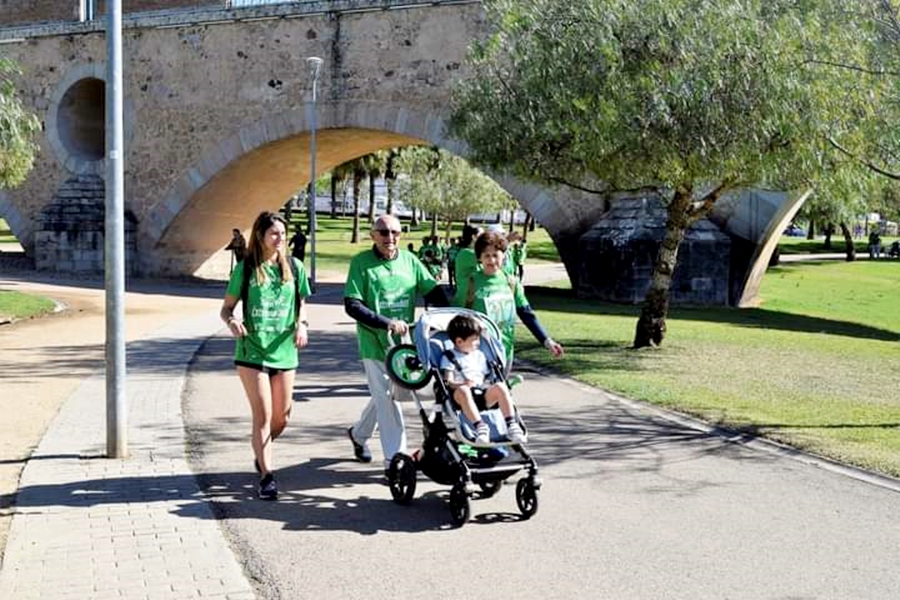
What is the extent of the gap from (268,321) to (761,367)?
8346mm

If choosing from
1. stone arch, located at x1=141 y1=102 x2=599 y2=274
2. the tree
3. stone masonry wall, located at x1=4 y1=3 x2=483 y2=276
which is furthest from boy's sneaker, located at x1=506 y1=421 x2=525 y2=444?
stone masonry wall, located at x1=4 y1=3 x2=483 y2=276

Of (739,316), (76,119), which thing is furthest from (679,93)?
(76,119)

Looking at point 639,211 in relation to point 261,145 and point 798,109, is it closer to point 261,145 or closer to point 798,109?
point 261,145

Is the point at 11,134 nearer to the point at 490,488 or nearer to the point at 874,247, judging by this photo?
the point at 490,488

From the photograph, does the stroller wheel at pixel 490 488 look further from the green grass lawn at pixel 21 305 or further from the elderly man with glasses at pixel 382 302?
the green grass lawn at pixel 21 305

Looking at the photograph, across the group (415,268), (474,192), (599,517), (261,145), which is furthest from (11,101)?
(474,192)

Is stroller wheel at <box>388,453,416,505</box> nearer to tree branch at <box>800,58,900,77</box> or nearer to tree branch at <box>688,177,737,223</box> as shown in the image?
tree branch at <box>800,58,900,77</box>

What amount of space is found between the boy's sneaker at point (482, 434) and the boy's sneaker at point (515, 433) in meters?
0.12

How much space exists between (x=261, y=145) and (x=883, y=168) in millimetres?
17425

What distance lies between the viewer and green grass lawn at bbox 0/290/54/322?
17.6 metres

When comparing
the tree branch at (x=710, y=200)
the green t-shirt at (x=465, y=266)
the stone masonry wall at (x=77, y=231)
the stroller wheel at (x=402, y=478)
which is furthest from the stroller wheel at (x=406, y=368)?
the stone masonry wall at (x=77, y=231)

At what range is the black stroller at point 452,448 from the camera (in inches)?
231

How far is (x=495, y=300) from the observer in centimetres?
719

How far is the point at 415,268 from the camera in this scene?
6871 millimetres
